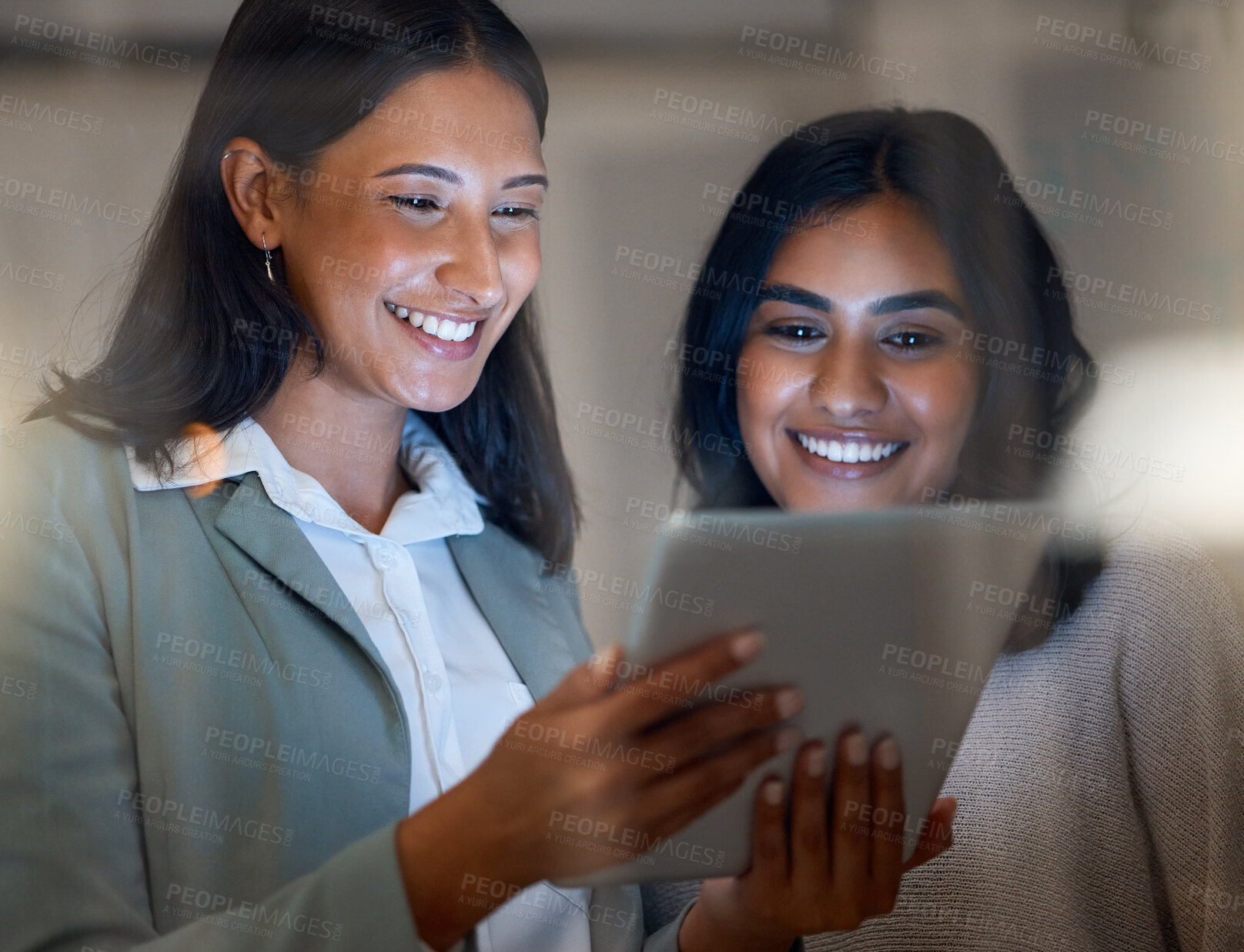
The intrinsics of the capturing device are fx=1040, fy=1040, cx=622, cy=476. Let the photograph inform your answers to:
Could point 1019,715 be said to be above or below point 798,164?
below

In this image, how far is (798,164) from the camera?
3.51 feet

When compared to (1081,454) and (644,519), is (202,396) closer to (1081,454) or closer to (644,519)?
(644,519)

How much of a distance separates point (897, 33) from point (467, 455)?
651 millimetres

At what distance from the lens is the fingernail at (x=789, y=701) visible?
0.93 metres

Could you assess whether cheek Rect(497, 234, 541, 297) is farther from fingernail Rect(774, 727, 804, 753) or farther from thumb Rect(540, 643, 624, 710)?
fingernail Rect(774, 727, 804, 753)

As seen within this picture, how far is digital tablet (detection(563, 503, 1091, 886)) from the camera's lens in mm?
927

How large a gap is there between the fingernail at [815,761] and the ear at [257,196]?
2.23 ft

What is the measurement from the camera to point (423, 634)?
0.97 m

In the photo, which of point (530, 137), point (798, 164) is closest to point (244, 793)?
point (530, 137)
